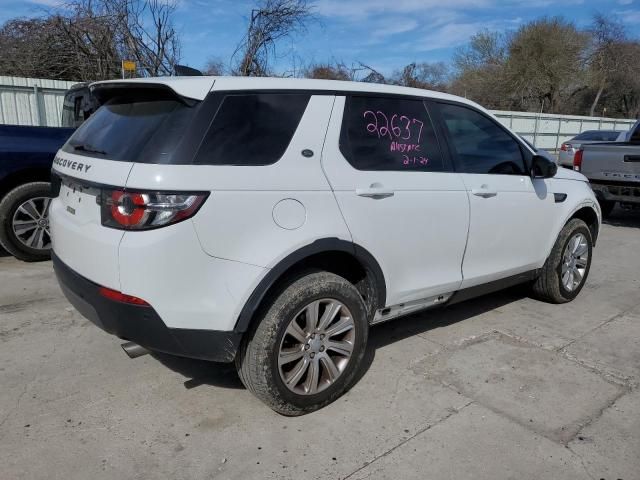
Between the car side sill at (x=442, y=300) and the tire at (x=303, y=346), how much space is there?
0.33m

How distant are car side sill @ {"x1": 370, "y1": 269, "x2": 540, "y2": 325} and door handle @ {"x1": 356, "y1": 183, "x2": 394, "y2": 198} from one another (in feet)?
2.39

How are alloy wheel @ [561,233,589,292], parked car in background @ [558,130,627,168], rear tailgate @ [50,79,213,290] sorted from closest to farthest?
rear tailgate @ [50,79,213,290]
alloy wheel @ [561,233,589,292]
parked car in background @ [558,130,627,168]

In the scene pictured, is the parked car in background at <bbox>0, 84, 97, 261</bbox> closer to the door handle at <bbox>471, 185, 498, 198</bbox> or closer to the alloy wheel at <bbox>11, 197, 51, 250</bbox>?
the alloy wheel at <bbox>11, 197, 51, 250</bbox>

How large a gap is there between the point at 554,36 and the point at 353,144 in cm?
4055

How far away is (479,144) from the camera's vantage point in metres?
3.96

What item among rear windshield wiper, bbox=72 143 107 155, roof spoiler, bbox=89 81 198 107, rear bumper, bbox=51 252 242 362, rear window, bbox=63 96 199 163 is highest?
roof spoiler, bbox=89 81 198 107

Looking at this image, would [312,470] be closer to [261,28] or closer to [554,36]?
[261,28]

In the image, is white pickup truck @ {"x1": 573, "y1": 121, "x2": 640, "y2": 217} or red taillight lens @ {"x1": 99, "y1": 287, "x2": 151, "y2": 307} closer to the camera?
red taillight lens @ {"x1": 99, "y1": 287, "x2": 151, "y2": 307}

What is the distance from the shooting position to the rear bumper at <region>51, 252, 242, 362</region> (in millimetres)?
2531

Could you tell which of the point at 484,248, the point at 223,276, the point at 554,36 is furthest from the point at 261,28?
the point at 554,36

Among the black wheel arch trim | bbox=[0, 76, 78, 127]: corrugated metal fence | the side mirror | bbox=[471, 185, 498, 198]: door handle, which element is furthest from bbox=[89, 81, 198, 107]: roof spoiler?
bbox=[0, 76, 78, 127]: corrugated metal fence

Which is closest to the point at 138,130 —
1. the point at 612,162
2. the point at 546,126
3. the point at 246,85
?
the point at 246,85

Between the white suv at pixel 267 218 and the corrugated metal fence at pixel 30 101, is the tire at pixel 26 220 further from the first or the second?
the corrugated metal fence at pixel 30 101

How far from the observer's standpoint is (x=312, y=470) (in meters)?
2.56
